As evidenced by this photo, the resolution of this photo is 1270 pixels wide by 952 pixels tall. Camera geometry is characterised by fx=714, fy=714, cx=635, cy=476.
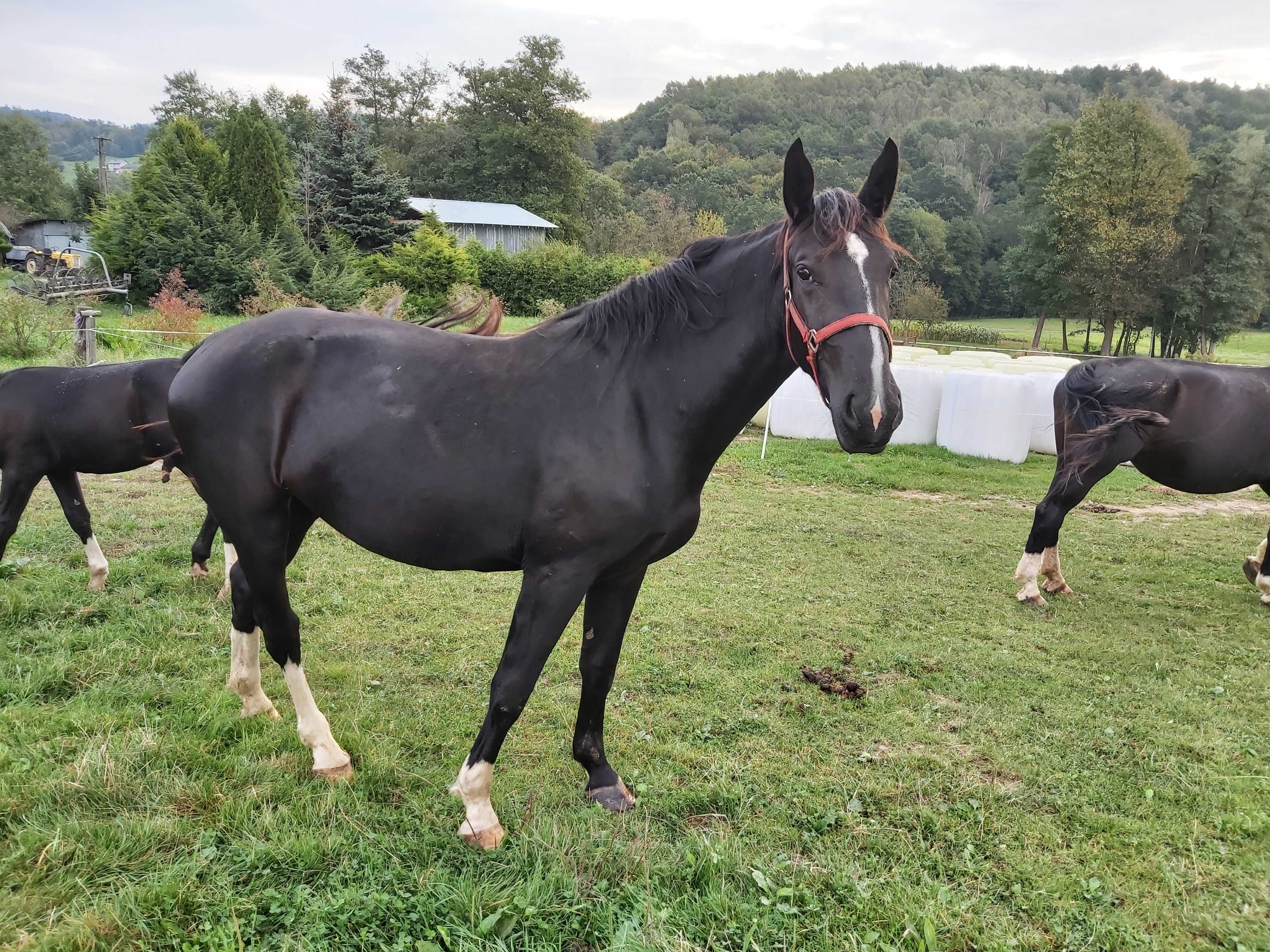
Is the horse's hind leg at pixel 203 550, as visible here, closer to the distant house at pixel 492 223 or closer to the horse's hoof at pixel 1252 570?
the horse's hoof at pixel 1252 570

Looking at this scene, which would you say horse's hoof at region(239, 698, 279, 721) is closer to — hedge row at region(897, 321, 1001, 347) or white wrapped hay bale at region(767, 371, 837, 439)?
white wrapped hay bale at region(767, 371, 837, 439)

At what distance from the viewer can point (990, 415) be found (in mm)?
11516

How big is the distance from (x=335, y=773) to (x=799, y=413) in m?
10.4

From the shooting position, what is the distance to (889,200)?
241 cm

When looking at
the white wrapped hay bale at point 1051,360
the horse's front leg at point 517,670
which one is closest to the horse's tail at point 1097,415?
the horse's front leg at point 517,670

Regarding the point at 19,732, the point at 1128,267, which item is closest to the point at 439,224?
the point at 1128,267

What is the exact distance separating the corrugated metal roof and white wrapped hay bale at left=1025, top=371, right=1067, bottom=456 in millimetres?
37020

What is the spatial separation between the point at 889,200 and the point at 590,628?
6.59 ft

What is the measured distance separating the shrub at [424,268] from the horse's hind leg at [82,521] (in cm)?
2262

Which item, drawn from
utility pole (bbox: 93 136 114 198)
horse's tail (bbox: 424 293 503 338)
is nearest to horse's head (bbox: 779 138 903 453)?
horse's tail (bbox: 424 293 503 338)

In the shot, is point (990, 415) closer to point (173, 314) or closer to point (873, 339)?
point (873, 339)

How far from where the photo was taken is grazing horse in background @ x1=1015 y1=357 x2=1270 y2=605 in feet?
19.8

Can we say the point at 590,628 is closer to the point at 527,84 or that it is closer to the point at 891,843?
the point at 891,843

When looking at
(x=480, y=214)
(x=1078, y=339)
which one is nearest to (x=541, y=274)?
(x=480, y=214)
